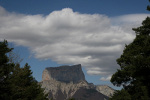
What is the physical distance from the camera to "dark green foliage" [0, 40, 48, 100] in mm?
22453

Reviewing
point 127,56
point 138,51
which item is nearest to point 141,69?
point 138,51

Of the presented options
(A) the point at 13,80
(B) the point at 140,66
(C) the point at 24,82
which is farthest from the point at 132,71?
(C) the point at 24,82

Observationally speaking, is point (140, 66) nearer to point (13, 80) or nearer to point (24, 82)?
point (13, 80)

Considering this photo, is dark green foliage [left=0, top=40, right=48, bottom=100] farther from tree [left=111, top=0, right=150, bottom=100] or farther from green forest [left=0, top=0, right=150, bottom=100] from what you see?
tree [left=111, top=0, right=150, bottom=100]

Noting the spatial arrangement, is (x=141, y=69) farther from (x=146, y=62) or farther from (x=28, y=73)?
(x=28, y=73)

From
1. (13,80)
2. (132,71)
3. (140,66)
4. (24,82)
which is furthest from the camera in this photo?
(24,82)

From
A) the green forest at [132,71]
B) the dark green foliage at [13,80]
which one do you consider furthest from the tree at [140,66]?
the dark green foliage at [13,80]

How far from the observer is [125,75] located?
1233 inches

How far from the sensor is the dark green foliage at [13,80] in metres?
22.5

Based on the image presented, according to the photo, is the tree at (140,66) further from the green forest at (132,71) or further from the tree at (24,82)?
the tree at (24,82)

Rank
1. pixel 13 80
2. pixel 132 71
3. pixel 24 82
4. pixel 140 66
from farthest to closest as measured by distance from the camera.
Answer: pixel 24 82, pixel 13 80, pixel 132 71, pixel 140 66

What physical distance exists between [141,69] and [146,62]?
2.52 metres

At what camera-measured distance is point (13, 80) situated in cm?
2661

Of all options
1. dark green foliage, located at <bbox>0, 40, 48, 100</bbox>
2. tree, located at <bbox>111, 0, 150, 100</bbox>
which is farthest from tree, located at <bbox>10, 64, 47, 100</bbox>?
tree, located at <bbox>111, 0, 150, 100</bbox>
